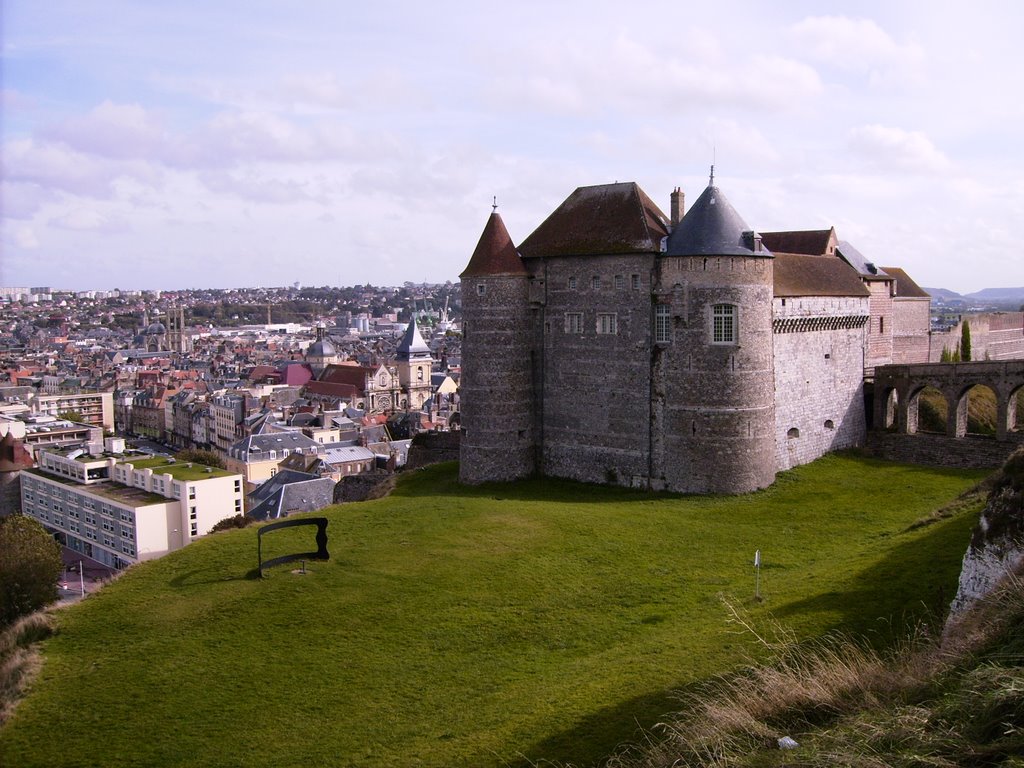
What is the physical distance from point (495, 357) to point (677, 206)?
32.5ft

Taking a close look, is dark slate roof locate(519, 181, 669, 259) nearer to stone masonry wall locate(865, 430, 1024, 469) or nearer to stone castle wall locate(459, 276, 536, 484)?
stone castle wall locate(459, 276, 536, 484)

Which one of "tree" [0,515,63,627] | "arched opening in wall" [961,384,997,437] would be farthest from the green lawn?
"arched opening in wall" [961,384,997,437]

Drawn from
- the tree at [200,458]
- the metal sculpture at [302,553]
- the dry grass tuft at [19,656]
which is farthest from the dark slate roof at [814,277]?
the tree at [200,458]

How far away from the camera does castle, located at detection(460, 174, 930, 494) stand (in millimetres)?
Result: 35000

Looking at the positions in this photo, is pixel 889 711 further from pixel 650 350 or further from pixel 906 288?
pixel 906 288

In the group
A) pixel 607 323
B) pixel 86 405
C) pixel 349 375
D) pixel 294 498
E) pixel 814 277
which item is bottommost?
pixel 294 498

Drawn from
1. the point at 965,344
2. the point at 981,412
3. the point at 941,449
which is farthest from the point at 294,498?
the point at 965,344

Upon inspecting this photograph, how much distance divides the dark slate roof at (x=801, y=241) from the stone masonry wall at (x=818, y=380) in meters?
3.91

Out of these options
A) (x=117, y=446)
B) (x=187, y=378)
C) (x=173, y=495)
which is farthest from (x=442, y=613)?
(x=187, y=378)

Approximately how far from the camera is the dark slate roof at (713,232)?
3484 cm

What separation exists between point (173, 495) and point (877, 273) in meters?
45.9

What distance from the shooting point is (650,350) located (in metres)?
36.4

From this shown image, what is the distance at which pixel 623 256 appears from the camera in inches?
1446

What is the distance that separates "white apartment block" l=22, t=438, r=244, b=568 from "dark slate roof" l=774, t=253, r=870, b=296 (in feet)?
127
